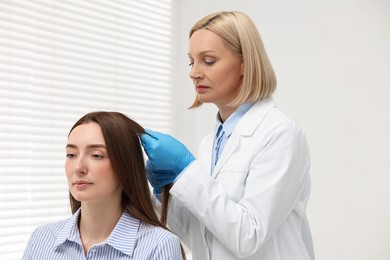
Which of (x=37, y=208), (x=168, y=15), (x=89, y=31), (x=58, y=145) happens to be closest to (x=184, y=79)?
(x=168, y=15)

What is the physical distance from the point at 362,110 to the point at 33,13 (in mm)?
1554

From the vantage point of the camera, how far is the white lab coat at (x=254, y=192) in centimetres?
138

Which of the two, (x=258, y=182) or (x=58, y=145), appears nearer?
(x=258, y=182)

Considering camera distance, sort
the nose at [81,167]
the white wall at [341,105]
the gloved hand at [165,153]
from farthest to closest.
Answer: the white wall at [341,105] → the gloved hand at [165,153] → the nose at [81,167]

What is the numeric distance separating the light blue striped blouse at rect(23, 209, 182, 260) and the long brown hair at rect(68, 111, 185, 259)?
0.03m

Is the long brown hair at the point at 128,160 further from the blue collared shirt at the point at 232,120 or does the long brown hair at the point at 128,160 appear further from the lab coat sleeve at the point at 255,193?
the blue collared shirt at the point at 232,120

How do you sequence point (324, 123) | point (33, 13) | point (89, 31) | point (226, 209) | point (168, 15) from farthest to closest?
point (168, 15)
point (324, 123)
point (89, 31)
point (33, 13)
point (226, 209)

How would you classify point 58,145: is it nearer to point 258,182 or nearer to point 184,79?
point 184,79

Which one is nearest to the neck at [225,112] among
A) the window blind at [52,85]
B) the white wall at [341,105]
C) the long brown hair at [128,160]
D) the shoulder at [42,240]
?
the long brown hair at [128,160]

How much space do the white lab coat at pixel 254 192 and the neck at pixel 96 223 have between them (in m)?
0.17

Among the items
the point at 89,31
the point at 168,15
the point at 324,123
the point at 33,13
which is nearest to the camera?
the point at 33,13

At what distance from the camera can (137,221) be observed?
1425 mm

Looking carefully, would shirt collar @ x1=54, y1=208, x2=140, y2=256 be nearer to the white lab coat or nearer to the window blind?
the white lab coat

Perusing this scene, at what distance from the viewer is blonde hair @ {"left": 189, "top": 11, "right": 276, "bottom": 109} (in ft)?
5.03
